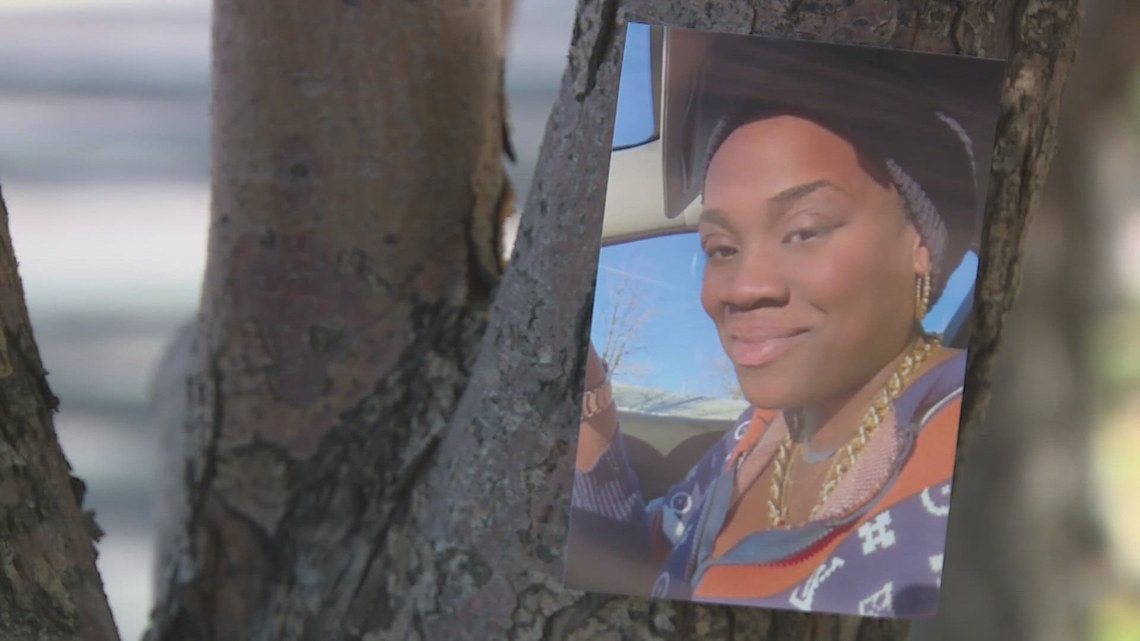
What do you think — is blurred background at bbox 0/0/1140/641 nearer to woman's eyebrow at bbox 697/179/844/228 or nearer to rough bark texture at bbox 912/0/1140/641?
rough bark texture at bbox 912/0/1140/641

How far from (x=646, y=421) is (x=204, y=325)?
18.0 inches

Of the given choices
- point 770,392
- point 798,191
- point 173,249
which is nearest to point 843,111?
point 798,191

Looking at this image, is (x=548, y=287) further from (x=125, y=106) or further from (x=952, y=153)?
(x=125, y=106)

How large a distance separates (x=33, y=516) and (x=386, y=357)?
312 millimetres

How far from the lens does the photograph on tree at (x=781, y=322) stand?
73 centimetres

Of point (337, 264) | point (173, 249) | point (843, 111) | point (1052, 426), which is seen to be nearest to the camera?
point (843, 111)

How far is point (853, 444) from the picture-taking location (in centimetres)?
76

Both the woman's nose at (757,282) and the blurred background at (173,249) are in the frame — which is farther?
the blurred background at (173,249)

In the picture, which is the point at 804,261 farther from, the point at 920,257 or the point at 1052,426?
the point at 1052,426

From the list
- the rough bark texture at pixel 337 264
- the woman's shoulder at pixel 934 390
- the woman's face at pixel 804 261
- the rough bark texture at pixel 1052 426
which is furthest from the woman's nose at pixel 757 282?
the rough bark texture at pixel 1052 426

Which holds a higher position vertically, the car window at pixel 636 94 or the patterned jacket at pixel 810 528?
the car window at pixel 636 94

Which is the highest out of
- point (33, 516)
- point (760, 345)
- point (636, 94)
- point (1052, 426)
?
point (636, 94)

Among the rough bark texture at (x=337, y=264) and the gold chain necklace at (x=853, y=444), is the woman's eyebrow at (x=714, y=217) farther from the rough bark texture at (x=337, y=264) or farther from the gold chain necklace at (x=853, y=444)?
the rough bark texture at (x=337, y=264)

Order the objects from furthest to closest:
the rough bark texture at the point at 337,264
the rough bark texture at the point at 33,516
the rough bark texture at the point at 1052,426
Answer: the rough bark texture at the point at 1052,426
the rough bark texture at the point at 337,264
the rough bark texture at the point at 33,516
